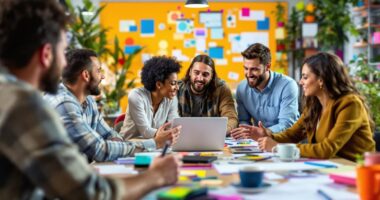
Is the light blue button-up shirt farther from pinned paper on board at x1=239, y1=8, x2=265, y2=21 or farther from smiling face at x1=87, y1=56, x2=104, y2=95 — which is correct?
pinned paper on board at x1=239, y1=8, x2=265, y2=21

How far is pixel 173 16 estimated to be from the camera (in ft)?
25.5

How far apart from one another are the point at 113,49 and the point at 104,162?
5631 millimetres

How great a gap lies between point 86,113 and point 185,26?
16.8ft

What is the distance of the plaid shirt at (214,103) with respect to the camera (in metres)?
3.79

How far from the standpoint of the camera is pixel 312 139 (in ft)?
8.91

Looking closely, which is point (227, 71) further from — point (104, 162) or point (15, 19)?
point (15, 19)

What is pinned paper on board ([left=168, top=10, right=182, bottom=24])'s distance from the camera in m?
7.74

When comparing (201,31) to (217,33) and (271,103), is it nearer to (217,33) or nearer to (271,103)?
(217,33)

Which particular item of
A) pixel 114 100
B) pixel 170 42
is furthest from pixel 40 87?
pixel 170 42

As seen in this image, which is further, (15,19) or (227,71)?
(227,71)

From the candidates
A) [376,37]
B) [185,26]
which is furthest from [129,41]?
[376,37]

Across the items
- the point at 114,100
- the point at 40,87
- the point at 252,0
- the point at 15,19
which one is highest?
the point at 252,0

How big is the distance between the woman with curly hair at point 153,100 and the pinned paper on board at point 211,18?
160 inches

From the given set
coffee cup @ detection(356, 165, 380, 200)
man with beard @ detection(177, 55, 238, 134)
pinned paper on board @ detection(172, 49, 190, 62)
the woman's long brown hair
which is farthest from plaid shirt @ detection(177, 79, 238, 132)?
pinned paper on board @ detection(172, 49, 190, 62)
